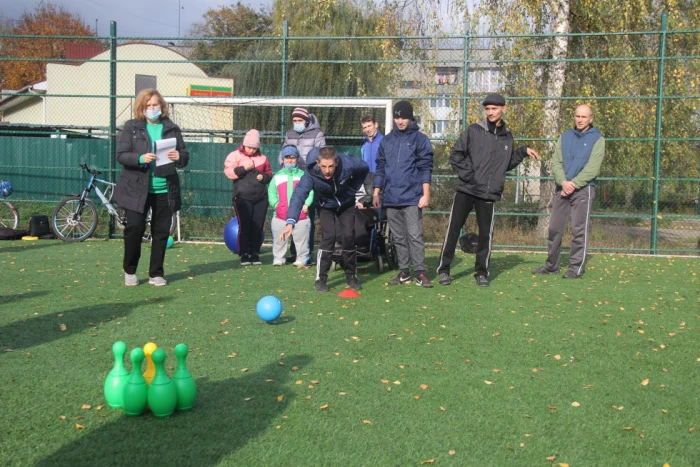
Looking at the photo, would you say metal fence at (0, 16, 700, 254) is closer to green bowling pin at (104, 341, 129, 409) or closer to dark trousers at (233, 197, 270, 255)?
dark trousers at (233, 197, 270, 255)

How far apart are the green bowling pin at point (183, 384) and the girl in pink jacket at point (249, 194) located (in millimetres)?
5864

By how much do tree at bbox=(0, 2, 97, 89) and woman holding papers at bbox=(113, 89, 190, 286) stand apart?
78.9ft

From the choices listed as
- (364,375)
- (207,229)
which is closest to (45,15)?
(207,229)

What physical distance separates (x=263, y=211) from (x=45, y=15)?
1837 inches

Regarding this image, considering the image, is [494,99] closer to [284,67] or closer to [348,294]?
[348,294]

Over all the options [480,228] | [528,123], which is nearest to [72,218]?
[480,228]

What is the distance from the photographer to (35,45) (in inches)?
1550

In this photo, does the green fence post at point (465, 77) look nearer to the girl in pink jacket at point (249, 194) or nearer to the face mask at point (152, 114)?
the girl in pink jacket at point (249, 194)

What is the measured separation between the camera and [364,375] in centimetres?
480

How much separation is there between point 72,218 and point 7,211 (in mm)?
1517

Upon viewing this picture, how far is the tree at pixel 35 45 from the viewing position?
38.3m

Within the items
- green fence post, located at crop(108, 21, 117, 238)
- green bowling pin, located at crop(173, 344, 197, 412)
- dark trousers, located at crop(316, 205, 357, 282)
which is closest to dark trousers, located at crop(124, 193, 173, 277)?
dark trousers, located at crop(316, 205, 357, 282)

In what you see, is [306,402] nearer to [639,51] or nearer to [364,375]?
[364,375]

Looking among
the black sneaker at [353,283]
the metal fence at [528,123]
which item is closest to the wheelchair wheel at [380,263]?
the black sneaker at [353,283]
